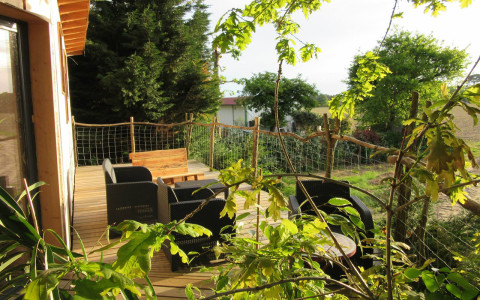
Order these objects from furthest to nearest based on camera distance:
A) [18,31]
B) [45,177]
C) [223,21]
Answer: [45,177] < [18,31] < [223,21]

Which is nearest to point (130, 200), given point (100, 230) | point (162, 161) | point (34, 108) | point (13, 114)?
point (100, 230)

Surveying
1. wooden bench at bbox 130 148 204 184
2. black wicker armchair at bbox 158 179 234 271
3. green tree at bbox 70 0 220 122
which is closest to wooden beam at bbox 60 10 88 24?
wooden bench at bbox 130 148 204 184

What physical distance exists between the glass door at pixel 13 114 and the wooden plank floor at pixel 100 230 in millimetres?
678

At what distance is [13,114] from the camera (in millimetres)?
2158

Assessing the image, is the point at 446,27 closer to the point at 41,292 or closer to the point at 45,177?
the point at 41,292

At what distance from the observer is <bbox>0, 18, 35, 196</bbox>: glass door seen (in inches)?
77.0

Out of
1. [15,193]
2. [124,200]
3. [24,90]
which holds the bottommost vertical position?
[124,200]

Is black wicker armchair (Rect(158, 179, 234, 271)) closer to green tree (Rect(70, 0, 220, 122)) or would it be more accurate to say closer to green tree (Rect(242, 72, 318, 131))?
green tree (Rect(70, 0, 220, 122))

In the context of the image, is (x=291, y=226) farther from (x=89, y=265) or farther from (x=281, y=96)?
(x=281, y=96)

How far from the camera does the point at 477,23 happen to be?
1213 millimetres

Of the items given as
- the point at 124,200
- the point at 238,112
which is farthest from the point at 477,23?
the point at 238,112

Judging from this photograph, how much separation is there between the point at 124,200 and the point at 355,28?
10.4 feet

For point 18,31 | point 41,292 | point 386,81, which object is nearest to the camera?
point 41,292

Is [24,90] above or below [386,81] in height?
below
